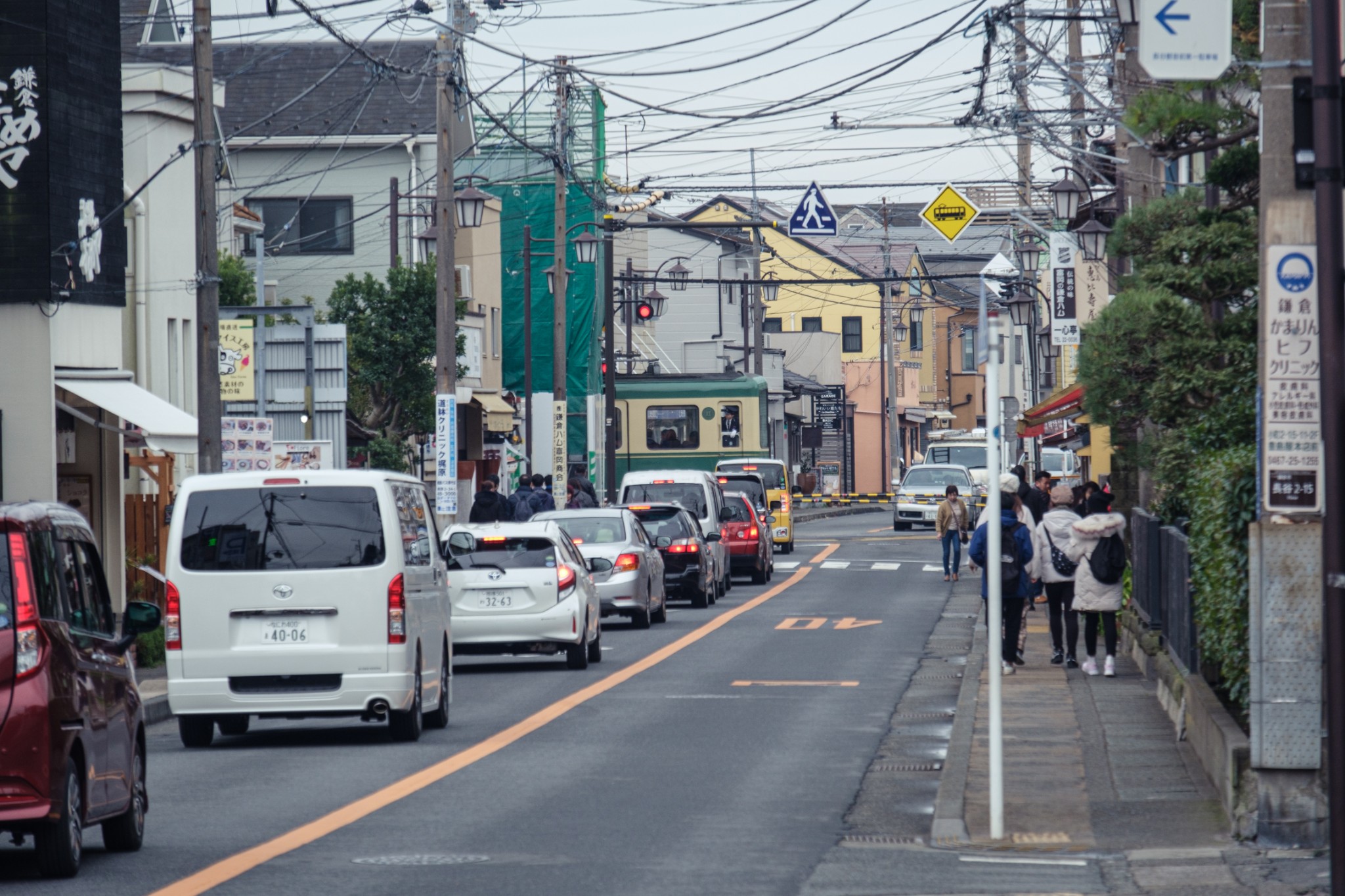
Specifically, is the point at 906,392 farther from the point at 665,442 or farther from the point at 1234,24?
the point at 1234,24

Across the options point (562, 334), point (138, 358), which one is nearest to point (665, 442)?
point (562, 334)

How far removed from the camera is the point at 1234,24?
1541 centimetres

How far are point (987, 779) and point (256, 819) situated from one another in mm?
4377

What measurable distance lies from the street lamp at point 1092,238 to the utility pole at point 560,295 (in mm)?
9540

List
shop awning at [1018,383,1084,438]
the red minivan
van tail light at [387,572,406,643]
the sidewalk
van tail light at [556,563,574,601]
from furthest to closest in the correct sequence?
shop awning at [1018,383,1084,438]
van tail light at [556,563,574,601]
van tail light at [387,572,406,643]
the sidewalk
the red minivan

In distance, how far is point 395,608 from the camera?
14055 mm

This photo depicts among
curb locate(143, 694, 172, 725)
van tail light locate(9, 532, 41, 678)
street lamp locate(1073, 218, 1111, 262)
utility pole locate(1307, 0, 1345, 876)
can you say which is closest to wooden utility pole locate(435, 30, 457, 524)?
curb locate(143, 694, 172, 725)

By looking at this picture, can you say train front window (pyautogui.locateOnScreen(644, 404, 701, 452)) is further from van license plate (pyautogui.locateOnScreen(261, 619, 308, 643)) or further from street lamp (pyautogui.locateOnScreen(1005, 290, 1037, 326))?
van license plate (pyautogui.locateOnScreen(261, 619, 308, 643))

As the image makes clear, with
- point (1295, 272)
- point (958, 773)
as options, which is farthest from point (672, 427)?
point (1295, 272)

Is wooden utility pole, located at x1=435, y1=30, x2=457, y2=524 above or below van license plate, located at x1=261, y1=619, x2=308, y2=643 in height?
above

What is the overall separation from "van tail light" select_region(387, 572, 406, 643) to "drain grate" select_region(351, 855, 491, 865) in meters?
4.55

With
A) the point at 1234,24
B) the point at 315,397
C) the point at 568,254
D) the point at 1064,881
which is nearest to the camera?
the point at 1064,881

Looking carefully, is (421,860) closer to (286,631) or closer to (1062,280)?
(286,631)

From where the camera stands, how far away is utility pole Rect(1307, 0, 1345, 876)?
7.64 meters
